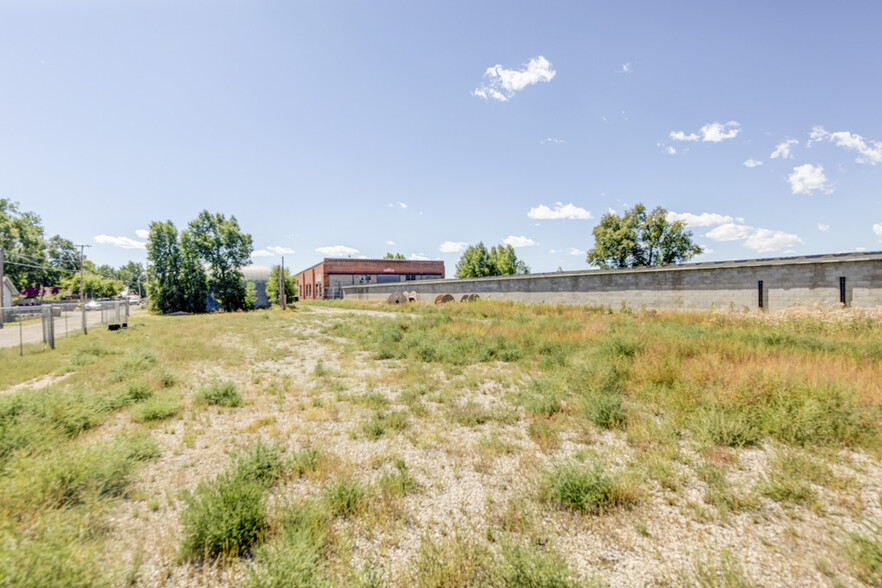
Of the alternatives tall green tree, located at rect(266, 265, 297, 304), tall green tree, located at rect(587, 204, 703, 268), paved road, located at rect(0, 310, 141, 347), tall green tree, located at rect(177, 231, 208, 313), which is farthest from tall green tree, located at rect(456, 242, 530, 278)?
paved road, located at rect(0, 310, 141, 347)

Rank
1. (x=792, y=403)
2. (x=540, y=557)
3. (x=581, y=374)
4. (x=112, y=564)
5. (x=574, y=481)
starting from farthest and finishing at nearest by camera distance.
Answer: (x=581, y=374) < (x=792, y=403) < (x=574, y=481) < (x=112, y=564) < (x=540, y=557)

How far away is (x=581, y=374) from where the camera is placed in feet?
26.1

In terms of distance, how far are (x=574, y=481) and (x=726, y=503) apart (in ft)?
4.99

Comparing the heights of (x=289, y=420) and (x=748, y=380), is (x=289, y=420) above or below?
below

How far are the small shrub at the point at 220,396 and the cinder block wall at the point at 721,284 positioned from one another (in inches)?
981

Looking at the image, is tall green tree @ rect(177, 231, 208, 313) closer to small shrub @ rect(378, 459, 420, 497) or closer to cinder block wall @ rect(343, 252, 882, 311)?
cinder block wall @ rect(343, 252, 882, 311)

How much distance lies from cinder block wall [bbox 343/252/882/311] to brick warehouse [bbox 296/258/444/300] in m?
42.2

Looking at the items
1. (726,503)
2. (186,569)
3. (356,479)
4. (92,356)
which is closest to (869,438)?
(726,503)

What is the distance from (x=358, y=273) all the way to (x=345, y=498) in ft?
229

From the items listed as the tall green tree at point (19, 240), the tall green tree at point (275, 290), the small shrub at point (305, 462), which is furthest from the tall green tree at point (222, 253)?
the small shrub at point (305, 462)

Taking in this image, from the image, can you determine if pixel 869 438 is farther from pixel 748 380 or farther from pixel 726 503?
pixel 726 503

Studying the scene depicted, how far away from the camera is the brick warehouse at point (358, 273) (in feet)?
226

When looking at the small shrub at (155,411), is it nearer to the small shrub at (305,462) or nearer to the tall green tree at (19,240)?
the small shrub at (305,462)

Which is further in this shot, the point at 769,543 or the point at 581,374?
the point at 581,374
